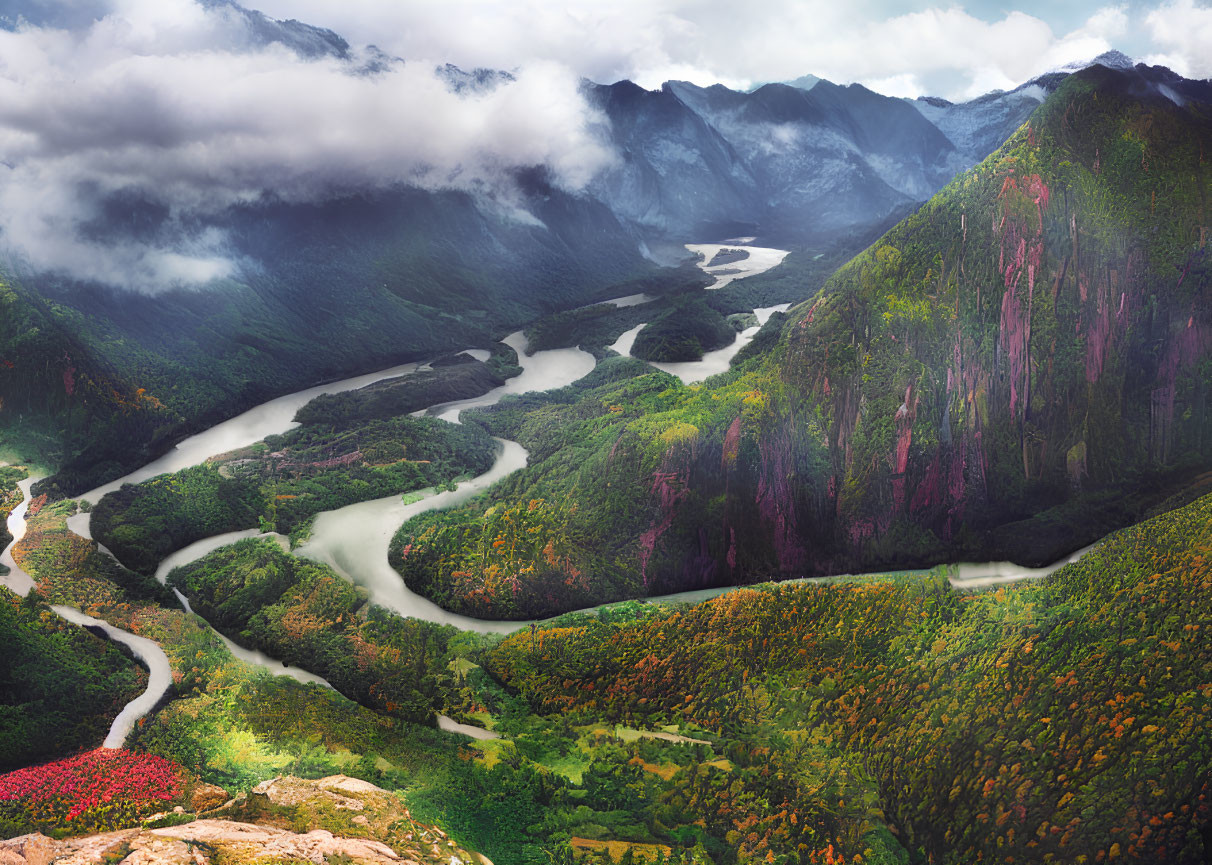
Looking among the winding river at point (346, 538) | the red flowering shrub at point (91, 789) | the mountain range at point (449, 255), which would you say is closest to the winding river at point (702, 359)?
the winding river at point (346, 538)

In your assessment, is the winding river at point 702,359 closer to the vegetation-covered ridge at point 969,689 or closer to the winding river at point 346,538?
the winding river at point 346,538

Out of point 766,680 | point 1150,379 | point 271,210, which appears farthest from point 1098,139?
point 271,210

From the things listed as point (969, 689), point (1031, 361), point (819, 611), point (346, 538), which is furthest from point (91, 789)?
point (1031, 361)

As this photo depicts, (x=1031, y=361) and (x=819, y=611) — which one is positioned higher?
(x=1031, y=361)

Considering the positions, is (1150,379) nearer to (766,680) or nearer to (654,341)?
(766,680)

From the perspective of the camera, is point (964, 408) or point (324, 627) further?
point (324, 627)

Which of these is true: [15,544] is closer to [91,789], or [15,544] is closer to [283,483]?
[283,483]
